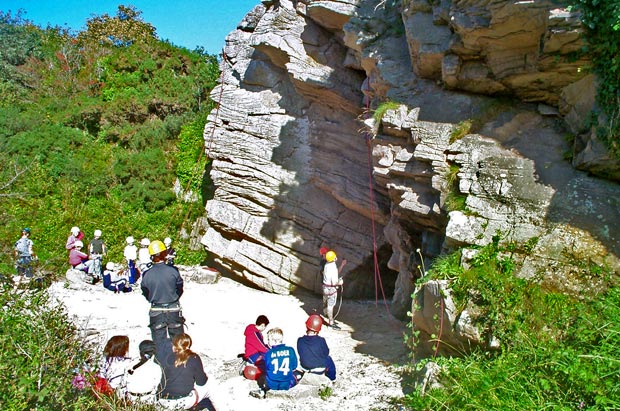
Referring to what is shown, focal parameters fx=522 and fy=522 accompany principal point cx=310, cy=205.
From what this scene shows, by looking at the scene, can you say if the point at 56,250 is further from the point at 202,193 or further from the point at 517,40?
the point at 517,40

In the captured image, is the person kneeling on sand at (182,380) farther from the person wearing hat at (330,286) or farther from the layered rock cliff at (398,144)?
the person wearing hat at (330,286)

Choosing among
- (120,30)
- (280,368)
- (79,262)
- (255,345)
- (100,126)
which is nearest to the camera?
(280,368)

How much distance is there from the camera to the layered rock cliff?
22.7 feet

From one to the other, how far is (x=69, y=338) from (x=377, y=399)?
12.2 feet

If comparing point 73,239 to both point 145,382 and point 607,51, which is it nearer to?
point 145,382

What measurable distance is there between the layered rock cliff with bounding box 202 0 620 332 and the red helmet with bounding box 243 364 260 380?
3.28m

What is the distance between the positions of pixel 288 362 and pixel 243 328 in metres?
3.74

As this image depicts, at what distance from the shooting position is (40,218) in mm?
15383

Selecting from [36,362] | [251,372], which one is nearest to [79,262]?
[251,372]

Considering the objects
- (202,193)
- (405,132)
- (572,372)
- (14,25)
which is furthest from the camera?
(14,25)

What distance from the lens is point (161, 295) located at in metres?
7.05

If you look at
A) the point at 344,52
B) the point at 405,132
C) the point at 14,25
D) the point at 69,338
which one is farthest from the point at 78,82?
the point at 69,338

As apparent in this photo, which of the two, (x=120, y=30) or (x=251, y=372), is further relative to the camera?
(x=120, y=30)

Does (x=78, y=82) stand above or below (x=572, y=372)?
above
